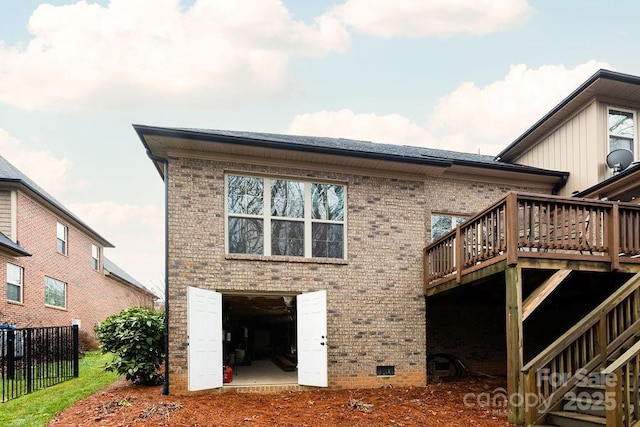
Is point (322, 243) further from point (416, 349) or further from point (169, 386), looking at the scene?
point (169, 386)

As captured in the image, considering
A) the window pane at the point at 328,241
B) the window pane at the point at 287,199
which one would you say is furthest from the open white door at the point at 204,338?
the window pane at the point at 328,241

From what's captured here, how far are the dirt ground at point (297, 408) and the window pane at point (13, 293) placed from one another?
774 cm

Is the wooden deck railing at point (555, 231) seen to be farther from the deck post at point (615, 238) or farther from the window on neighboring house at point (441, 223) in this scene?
the window on neighboring house at point (441, 223)

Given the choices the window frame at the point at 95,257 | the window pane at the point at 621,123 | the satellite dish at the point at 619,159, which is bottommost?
the window frame at the point at 95,257

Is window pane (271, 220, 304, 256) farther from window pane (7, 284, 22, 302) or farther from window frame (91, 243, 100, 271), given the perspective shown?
window frame (91, 243, 100, 271)

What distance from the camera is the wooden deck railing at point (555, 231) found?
743 centimetres

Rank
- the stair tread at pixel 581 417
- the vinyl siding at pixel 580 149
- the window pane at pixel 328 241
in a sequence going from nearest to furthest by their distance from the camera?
the stair tread at pixel 581 417 → the window pane at pixel 328 241 → the vinyl siding at pixel 580 149

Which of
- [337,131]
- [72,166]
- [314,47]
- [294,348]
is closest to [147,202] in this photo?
[72,166]

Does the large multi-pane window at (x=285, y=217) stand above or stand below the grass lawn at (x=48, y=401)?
above

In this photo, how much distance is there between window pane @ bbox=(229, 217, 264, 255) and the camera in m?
9.80

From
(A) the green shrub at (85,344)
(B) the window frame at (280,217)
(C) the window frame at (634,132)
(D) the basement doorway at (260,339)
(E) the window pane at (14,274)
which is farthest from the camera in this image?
(A) the green shrub at (85,344)

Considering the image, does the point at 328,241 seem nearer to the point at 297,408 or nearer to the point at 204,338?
the point at 204,338

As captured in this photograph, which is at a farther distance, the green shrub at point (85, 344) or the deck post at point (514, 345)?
the green shrub at point (85, 344)

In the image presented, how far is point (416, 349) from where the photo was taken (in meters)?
10.4
